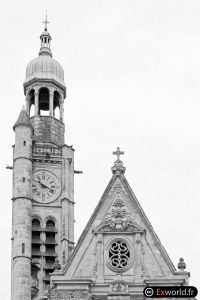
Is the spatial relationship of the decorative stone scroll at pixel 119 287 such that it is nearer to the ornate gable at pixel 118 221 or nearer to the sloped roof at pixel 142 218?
the sloped roof at pixel 142 218

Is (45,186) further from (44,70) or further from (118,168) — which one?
(118,168)

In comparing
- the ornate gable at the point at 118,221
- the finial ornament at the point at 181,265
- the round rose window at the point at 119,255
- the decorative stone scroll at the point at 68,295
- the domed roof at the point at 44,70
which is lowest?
the decorative stone scroll at the point at 68,295

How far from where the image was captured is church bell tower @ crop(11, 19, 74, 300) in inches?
1540

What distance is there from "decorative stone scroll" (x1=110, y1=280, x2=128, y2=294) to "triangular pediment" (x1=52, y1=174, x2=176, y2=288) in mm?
461

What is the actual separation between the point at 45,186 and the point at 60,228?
2489 mm

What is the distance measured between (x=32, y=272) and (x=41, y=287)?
894mm

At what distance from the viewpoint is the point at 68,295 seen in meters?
31.1

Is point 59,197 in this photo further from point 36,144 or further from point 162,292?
point 162,292

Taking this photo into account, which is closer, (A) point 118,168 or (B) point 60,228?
(A) point 118,168

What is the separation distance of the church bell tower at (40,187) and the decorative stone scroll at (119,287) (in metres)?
7.52

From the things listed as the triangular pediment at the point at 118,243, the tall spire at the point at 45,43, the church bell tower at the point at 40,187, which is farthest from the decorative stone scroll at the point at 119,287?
the tall spire at the point at 45,43

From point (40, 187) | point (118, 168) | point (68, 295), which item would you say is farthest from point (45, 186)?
point (68, 295)

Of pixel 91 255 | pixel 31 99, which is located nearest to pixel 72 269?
pixel 91 255

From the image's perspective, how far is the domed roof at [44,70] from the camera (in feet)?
148
